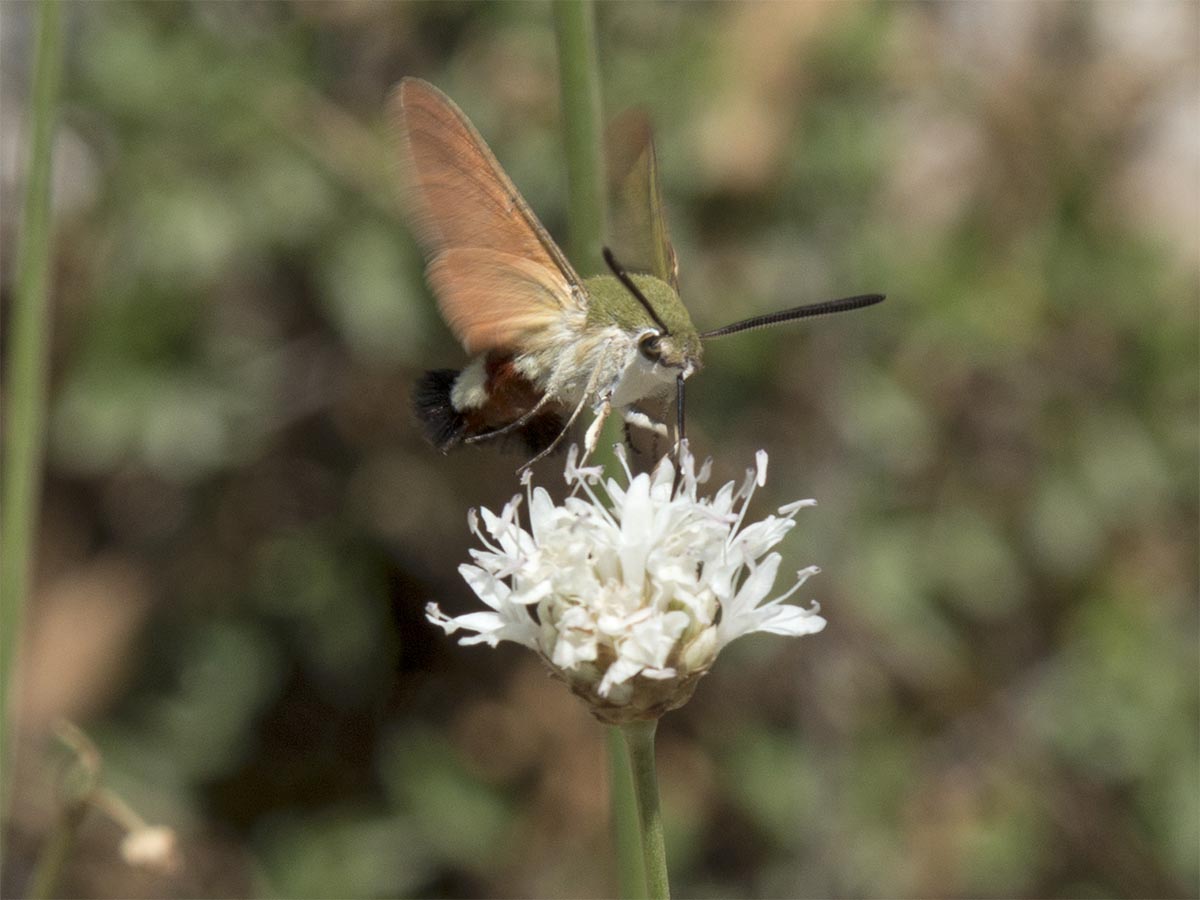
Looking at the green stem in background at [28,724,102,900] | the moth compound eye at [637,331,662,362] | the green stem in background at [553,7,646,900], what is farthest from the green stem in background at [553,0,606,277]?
the green stem in background at [28,724,102,900]

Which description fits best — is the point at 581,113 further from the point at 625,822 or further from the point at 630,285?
the point at 625,822

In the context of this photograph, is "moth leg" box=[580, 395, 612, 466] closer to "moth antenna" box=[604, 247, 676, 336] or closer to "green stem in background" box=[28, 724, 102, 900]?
"moth antenna" box=[604, 247, 676, 336]

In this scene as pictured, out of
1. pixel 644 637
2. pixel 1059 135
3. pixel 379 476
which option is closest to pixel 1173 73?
pixel 1059 135

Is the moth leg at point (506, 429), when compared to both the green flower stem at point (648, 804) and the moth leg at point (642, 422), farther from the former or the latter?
the green flower stem at point (648, 804)

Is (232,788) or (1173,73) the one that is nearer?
(232,788)

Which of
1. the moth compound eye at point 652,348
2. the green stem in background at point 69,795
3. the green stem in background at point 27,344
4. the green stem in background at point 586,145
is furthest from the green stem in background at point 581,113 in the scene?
the green stem in background at point 69,795

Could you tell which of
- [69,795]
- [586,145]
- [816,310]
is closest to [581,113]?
[586,145]

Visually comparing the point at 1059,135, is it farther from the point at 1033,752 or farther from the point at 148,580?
the point at 148,580
